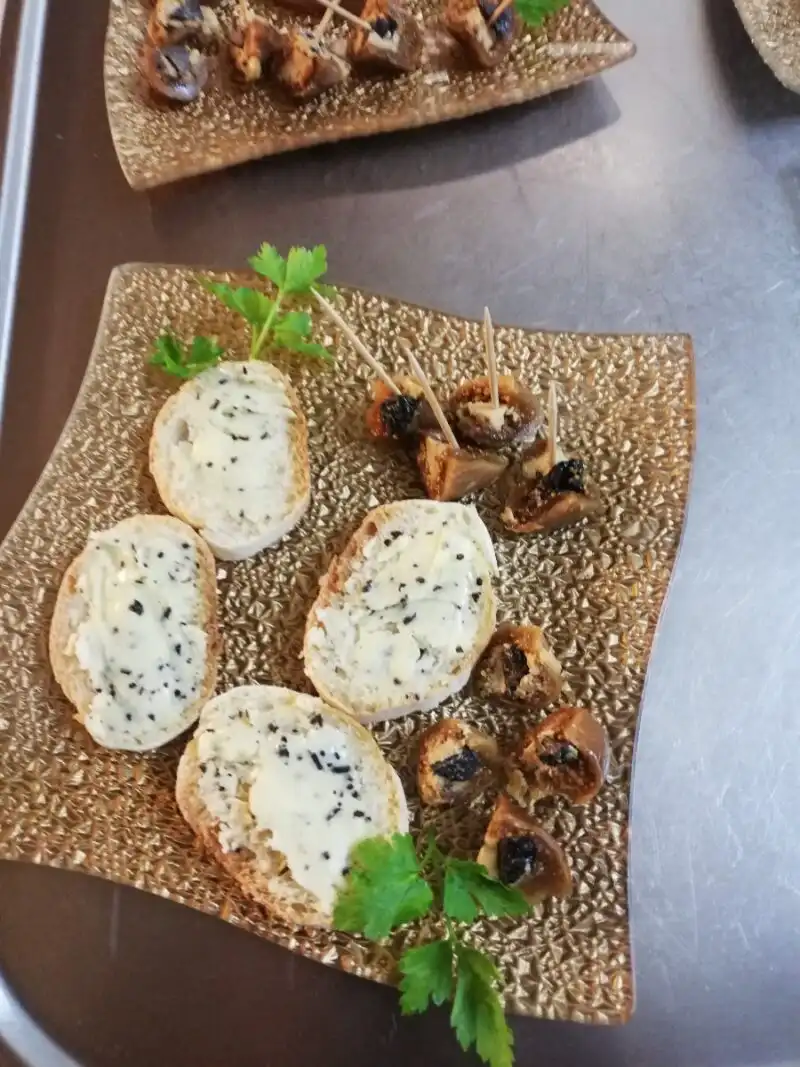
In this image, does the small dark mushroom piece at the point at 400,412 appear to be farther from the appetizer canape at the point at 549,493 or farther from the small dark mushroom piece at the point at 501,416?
the appetizer canape at the point at 549,493

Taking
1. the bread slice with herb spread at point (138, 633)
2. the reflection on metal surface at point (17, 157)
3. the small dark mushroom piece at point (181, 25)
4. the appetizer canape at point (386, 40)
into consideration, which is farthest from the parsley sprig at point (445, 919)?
the small dark mushroom piece at point (181, 25)

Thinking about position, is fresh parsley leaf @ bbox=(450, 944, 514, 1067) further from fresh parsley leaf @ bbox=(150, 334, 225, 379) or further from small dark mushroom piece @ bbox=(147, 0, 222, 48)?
small dark mushroom piece @ bbox=(147, 0, 222, 48)

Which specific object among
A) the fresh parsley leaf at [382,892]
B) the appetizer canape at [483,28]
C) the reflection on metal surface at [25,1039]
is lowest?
the reflection on metal surface at [25,1039]

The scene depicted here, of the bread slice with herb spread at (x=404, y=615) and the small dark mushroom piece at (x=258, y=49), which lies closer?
the bread slice with herb spread at (x=404, y=615)

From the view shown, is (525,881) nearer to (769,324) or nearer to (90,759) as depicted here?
(90,759)

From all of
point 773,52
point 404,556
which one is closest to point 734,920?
point 404,556

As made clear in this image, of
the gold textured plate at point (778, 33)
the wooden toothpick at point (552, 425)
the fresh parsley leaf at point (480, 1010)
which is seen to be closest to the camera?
the fresh parsley leaf at point (480, 1010)

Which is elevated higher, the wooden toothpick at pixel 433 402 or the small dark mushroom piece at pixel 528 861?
the wooden toothpick at pixel 433 402

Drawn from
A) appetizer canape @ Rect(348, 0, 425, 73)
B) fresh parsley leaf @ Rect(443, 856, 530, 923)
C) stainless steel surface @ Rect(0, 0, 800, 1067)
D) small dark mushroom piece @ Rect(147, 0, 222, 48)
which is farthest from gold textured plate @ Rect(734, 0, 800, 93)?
fresh parsley leaf @ Rect(443, 856, 530, 923)
